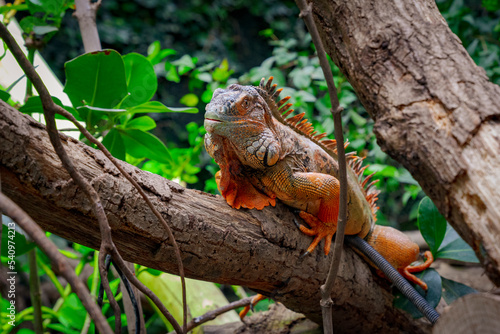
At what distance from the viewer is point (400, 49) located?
1.43 meters

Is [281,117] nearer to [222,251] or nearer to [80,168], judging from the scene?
[222,251]

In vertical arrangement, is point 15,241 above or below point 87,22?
below

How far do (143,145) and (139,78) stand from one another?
1.35ft

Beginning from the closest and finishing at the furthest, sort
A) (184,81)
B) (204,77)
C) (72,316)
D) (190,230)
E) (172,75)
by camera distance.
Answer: (190,230) < (72,316) < (172,75) < (204,77) < (184,81)

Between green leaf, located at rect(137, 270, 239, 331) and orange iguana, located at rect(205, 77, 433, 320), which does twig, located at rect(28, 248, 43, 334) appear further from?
orange iguana, located at rect(205, 77, 433, 320)

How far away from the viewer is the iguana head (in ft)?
6.16

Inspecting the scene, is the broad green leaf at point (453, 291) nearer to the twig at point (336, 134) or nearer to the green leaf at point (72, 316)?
the twig at point (336, 134)

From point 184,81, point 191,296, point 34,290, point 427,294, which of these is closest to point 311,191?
point 427,294

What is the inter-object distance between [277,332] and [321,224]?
0.94 m

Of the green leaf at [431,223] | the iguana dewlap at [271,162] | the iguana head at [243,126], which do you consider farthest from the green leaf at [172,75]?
A: the green leaf at [431,223]

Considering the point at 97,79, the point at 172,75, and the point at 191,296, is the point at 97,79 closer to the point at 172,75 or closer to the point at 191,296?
the point at 172,75

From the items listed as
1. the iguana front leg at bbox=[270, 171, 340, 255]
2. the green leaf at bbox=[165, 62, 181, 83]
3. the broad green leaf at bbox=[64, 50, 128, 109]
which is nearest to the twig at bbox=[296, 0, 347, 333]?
the iguana front leg at bbox=[270, 171, 340, 255]

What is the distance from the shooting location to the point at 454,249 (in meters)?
2.45

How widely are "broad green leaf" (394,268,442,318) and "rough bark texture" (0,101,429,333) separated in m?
0.08
